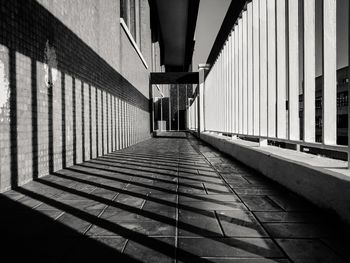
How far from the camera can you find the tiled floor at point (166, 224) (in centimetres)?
126

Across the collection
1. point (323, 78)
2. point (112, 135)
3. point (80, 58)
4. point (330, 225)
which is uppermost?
point (80, 58)

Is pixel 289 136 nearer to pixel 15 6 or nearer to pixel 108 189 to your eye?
pixel 108 189

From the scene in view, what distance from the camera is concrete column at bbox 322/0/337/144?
1.92 meters

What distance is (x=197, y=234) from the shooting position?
4.90 feet

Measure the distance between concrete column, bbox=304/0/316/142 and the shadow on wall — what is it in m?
2.78

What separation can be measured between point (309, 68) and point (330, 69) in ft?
1.21

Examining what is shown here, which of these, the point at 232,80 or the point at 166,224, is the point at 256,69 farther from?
the point at 166,224

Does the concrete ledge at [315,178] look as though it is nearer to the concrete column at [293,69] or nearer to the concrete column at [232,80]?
the concrete column at [293,69]

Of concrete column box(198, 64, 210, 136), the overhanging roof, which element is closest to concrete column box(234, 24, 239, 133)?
concrete column box(198, 64, 210, 136)

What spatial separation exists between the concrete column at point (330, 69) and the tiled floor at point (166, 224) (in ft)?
2.04

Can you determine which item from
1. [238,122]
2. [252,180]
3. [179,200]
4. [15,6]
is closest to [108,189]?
[179,200]

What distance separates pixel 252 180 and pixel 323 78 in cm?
139

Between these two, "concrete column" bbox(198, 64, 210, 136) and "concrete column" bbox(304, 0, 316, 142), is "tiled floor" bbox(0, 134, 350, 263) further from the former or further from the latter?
"concrete column" bbox(198, 64, 210, 136)

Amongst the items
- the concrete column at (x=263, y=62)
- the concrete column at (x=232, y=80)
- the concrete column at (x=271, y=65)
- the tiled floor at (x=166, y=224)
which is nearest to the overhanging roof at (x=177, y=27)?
the concrete column at (x=232, y=80)
